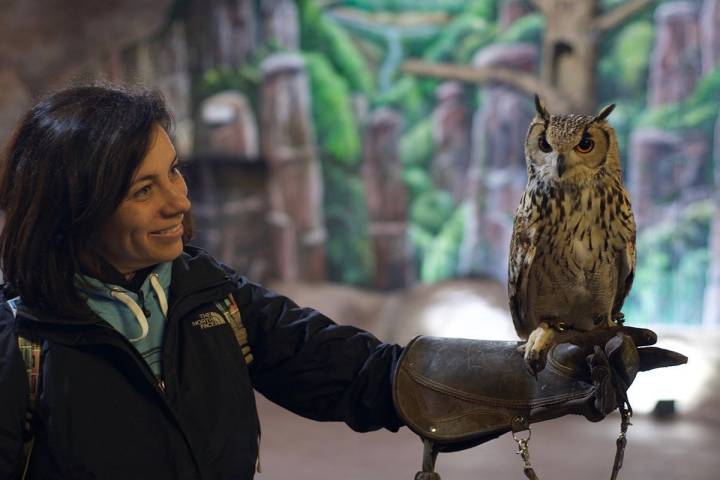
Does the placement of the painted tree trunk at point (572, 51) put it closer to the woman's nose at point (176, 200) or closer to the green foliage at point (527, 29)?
the green foliage at point (527, 29)

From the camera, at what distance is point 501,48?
15.4 feet

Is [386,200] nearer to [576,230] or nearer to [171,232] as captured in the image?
[576,230]

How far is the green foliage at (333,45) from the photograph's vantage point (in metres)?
4.91

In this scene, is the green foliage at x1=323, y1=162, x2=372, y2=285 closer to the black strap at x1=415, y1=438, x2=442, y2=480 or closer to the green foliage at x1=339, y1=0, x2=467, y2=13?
the green foliage at x1=339, y1=0, x2=467, y2=13

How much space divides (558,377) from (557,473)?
1.75 meters

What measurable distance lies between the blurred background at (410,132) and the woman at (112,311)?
236 centimetres

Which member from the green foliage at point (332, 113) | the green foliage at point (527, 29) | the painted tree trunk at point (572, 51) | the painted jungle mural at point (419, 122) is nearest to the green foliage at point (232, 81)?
the painted jungle mural at point (419, 122)

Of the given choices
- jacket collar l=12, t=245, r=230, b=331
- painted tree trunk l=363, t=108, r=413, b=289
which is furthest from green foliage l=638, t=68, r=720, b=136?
jacket collar l=12, t=245, r=230, b=331

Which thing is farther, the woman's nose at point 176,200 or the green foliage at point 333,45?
the green foliage at point 333,45

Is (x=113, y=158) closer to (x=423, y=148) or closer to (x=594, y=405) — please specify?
(x=594, y=405)

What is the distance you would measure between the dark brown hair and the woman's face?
2cm

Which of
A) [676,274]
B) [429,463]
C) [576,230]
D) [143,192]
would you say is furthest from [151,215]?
[676,274]

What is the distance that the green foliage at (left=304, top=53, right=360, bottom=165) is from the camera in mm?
4941

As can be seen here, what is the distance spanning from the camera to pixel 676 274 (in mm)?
4285
